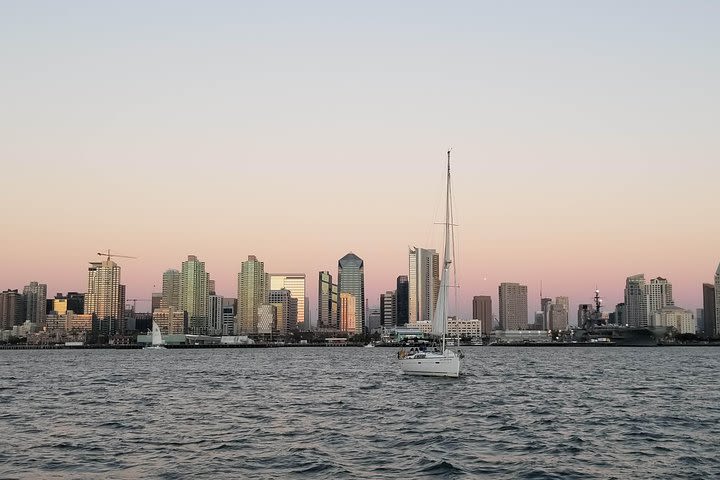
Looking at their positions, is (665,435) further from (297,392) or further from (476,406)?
(297,392)

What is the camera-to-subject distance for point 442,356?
310 feet

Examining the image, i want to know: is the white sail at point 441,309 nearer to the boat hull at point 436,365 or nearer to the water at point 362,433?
the boat hull at point 436,365

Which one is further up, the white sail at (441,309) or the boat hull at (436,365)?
the white sail at (441,309)

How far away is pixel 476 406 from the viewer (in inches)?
2504

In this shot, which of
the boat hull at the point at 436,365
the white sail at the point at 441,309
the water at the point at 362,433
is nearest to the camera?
the water at the point at 362,433

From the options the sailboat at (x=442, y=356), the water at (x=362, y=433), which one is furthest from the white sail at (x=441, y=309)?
the water at (x=362, y=433)

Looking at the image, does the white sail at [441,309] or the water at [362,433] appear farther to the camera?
the white sail at [441,309]

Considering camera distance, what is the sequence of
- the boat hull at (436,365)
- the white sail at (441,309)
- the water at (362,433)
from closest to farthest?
the water at (362,433)
the boat hull at (436,365)
the white sail at (441,309)

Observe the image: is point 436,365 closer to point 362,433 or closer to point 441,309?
point 441,309

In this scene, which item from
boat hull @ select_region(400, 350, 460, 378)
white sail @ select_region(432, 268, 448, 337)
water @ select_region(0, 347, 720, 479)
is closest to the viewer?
water @ select_region(0, 347, 720, 479)

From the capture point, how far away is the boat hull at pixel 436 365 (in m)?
93.4

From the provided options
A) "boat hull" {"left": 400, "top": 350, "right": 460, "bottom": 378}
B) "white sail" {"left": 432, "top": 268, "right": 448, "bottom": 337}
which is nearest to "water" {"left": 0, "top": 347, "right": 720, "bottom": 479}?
"boat hull" {"left": 400, "top": 350, "right": 460, "bottom": 378}

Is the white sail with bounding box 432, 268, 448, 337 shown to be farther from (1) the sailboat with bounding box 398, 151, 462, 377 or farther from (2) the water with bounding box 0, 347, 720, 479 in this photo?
(2) the water with bounding box 0, 347, 720, 479

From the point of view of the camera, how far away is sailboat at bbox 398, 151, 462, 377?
93.9 meters
